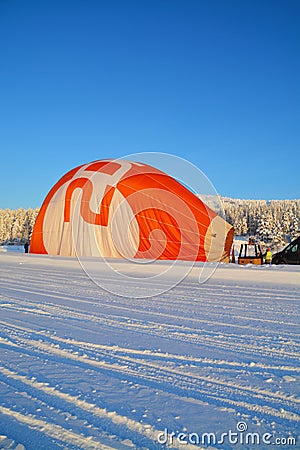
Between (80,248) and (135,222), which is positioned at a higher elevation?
(135,222)

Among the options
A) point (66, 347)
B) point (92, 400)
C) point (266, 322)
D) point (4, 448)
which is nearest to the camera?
point (4, 448)

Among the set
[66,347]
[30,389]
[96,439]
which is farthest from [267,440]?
[66,347]

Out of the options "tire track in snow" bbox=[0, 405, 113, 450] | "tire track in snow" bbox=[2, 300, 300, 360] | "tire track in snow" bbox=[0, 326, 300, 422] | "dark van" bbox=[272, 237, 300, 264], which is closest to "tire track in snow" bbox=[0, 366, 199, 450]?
"tire track in snow" bbox=[0, 405, 113, 450]

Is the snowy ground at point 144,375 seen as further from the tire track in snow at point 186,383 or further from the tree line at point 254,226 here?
the tree line at point 254,226

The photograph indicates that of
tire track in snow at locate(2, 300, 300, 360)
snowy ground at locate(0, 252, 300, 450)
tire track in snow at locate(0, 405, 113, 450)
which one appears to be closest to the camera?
tire track in snow at locate(0, 405, 113, 450)

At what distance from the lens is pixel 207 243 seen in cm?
2200

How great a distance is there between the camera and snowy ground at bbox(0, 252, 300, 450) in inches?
94.9

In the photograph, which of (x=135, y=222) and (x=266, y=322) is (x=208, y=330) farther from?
(x=135, y=222)

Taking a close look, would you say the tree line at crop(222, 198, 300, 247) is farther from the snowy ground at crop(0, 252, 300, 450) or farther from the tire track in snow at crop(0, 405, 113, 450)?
the tire track in snow at crop(0, 405, 113, 450)

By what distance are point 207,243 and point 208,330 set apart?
17.3 metres

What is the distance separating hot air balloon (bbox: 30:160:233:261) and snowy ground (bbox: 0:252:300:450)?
1446cm

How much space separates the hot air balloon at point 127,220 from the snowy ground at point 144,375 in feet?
47.4

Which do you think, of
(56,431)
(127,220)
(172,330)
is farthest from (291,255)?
(56,431)

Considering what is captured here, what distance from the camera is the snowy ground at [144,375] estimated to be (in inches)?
94.9
